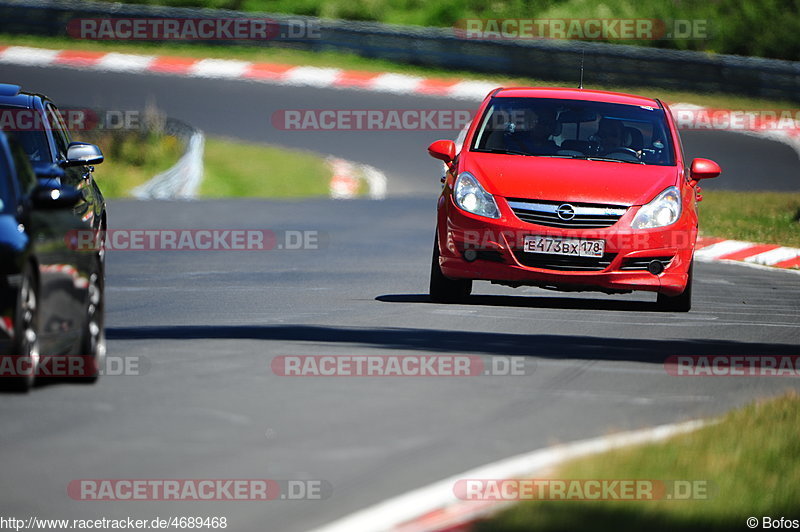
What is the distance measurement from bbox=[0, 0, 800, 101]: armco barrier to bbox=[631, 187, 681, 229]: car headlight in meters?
23.4

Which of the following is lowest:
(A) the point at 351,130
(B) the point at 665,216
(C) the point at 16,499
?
(A) the point at 351,130

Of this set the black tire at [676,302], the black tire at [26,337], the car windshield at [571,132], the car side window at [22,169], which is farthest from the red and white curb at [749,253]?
the black tire at [26,337]

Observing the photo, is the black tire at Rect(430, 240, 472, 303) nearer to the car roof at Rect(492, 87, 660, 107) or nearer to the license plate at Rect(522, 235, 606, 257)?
the license plate at Rect(522, 235, 606, 257)

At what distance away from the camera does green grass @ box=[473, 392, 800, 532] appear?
20.7 feet

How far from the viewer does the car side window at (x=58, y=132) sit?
42.9 feet

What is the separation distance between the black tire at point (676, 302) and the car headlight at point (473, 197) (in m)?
2.01

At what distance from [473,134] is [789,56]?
2956 cm

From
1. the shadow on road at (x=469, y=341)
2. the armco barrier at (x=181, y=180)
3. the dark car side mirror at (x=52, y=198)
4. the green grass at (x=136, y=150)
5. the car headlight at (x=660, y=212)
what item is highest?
the dark car side mirror at (x=52, y=198)

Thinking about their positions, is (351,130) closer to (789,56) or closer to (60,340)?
(789,56)

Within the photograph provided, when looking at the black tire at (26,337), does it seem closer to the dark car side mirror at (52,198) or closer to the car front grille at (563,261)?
the dark car side mirror at (52,198)

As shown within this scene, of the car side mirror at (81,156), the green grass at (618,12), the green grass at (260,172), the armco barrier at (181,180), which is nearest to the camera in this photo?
the car side mirror at (81,156)

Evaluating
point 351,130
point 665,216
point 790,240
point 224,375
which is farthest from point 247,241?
point 351,130

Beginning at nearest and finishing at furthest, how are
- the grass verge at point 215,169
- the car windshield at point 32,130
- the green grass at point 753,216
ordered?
the car windshield at point 32,130
the green grass at point 753,216
the grass verge at point 215,169

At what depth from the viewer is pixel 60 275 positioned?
29.5ft
